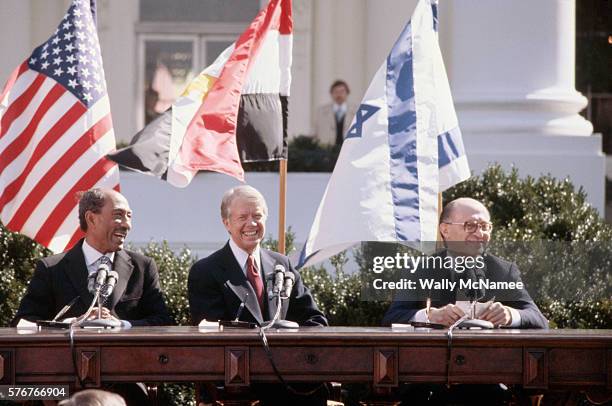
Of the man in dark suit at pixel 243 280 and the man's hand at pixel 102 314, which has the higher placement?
the man in dark suit at pixel 243 280

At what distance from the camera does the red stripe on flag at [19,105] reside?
946 centimetres

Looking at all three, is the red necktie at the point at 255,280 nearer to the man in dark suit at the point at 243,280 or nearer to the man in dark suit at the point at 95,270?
the man in dark suit at the point at 243,280

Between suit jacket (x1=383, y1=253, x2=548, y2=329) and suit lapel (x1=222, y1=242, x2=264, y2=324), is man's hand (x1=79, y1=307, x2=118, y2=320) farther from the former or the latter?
suit jacket (x1=383, y1=253, x2=548, y2=329)

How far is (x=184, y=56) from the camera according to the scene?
17.2m

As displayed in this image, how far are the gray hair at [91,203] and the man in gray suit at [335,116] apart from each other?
6.85 metres

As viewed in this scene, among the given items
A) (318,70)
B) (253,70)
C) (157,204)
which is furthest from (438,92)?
(318,70)

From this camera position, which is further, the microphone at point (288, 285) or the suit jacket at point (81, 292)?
the suit jacket at point (81, 292)

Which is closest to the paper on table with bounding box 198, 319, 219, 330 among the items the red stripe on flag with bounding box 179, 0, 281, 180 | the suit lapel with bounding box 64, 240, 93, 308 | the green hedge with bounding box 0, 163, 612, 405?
the suit lapel with bounding box 64, 240, 93, 308

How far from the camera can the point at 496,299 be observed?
25.6 ft

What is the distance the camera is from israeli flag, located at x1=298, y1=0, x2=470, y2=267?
855 cm

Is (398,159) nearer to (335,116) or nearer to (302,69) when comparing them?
(335,116)

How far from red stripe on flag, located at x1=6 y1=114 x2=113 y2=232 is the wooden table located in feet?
7.78

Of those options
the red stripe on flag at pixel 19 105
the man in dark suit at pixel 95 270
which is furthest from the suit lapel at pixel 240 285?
the red stripe on flag at pixel 19 105

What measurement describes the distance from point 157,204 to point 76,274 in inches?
175
